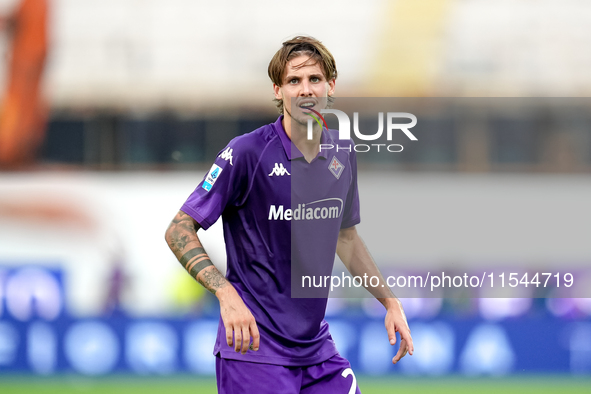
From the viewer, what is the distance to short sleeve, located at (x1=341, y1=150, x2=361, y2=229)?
3164mm

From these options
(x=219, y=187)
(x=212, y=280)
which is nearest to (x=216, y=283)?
(x=212, y=280)

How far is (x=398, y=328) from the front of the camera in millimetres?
3014

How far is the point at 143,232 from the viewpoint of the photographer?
35.4 ft

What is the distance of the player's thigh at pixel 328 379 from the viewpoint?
2.88 metres

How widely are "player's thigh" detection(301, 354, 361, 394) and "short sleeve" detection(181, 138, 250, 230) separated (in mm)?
676

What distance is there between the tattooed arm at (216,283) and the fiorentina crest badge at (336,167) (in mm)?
590

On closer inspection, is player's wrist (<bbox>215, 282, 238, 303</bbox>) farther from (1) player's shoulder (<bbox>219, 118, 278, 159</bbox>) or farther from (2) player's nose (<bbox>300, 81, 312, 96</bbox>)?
(2) player's nose (<bbox>300, 81, 312, 96</bbox>)

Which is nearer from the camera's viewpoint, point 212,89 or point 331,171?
point 331,171

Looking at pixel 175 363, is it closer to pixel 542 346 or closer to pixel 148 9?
pixel 542 346

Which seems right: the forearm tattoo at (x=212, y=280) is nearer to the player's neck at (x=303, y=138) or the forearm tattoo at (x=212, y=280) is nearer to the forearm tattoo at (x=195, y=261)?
the forearm tattoo at (x=195, y=261)

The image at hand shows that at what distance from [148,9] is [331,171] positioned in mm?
9692

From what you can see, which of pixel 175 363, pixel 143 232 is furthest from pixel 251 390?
pixel 143 232

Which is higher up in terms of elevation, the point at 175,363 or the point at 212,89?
the point at 212,89

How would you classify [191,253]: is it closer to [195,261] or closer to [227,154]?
[195,261]
